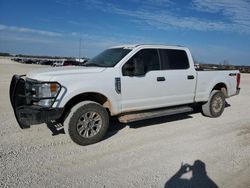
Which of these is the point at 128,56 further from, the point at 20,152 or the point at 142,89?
the point at 20,152

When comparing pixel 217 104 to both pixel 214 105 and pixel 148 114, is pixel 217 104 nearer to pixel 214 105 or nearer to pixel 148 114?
pixel 214 105

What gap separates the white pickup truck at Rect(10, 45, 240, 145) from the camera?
4871 mm

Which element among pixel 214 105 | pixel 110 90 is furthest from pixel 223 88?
pixel 110 90

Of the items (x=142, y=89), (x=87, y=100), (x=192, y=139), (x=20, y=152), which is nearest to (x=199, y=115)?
(x=192, y=139)

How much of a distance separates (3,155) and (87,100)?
194 cm

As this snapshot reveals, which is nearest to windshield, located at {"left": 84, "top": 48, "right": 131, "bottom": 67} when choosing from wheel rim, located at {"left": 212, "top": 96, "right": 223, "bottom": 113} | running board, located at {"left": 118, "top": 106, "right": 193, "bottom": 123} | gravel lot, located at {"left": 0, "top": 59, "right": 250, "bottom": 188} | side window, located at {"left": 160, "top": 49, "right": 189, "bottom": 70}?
side window, located at {"left": 160, "top": 49, "right": 189, "bottom": 70}

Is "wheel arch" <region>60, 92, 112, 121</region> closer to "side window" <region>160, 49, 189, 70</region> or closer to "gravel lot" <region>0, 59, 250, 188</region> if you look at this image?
"gravel lot" <region>0, 59, 250, 188</region>

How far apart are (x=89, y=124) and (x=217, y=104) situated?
461cm

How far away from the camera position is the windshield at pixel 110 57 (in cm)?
591

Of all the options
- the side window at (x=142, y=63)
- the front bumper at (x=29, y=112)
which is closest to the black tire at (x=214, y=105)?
the side window at (x=142, y=63)

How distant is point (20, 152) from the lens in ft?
15.7

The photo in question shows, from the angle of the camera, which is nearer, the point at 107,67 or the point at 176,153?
the point at 176,153

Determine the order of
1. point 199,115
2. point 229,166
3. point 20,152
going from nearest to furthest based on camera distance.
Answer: point 229,166, point 20,152, point 199,115

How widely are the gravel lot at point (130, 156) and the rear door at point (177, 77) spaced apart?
78 cm
